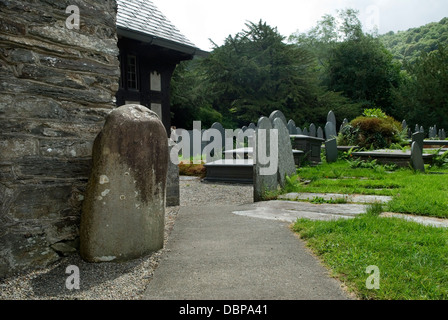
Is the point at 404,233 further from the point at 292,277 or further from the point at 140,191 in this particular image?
the point at 140,191

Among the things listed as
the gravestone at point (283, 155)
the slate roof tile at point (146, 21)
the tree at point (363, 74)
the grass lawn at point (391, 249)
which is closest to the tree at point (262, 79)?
the tree at point (363, 74)

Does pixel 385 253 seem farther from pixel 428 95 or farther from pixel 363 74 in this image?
pixel 363 74

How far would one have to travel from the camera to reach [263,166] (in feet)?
21.4

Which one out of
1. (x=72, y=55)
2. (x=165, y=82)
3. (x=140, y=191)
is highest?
(x=165, y=82)

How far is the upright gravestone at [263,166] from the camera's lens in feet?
20.8

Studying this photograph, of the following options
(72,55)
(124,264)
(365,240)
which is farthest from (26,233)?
(365,240)

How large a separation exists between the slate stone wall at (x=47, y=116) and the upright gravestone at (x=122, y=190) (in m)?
0.31

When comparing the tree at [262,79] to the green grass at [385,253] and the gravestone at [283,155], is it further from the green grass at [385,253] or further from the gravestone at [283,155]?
the green grass at [385,253]

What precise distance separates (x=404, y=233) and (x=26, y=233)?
141 inches

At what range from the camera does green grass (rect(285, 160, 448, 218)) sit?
16.8 ft

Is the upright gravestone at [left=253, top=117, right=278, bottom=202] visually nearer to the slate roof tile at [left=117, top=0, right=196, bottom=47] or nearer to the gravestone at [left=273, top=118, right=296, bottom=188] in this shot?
the gravestone at [left=273, top=118, right=296, bottom=188]

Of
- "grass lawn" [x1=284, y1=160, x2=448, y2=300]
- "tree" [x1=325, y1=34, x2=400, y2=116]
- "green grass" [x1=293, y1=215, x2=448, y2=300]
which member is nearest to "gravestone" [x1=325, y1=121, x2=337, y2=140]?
"grass lawn" [x1=284, y1=160, x2=448, y2=300]

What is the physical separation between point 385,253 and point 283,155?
4779mm
